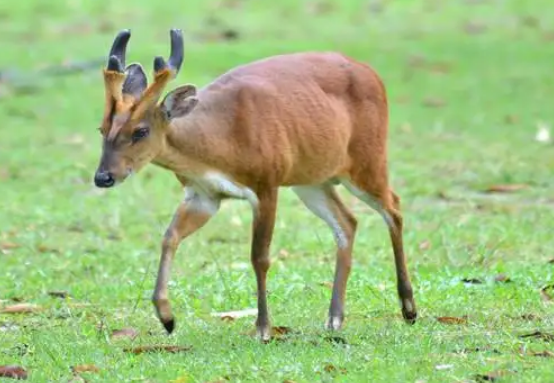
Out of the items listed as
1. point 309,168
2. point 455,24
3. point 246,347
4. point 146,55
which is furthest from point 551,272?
point 455,24

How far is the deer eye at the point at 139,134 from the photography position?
7.76 m

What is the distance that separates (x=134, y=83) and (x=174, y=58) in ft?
0.81

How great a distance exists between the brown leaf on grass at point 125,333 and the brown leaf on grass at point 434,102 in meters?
9.12

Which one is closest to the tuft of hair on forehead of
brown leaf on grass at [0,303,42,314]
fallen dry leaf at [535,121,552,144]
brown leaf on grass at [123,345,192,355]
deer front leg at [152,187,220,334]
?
deer front leg at [152,187,220,334]

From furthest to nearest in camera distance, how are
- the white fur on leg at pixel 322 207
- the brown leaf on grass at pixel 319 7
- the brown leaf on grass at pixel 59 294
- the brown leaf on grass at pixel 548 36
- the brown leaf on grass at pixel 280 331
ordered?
the brown leaf on grass at pixel 319 7 < the brown leaf on grass at pixel 548 36 < the brown leaf on grass at pixel 59 294 < the white fur on leg at pixel 322 207 < the brown leaf on grass at pixel 280 331

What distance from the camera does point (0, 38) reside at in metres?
20.6

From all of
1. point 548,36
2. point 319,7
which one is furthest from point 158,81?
point 319,7

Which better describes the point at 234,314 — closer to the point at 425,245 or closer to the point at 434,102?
the point at 425,245

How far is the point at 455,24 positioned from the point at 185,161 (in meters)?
13.9

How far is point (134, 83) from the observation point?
26.1 ft

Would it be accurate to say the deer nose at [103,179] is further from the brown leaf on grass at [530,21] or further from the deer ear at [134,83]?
the brown leaf on grass at [530,21]

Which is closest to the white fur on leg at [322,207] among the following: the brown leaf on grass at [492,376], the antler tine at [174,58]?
the antler tine at [174,58]

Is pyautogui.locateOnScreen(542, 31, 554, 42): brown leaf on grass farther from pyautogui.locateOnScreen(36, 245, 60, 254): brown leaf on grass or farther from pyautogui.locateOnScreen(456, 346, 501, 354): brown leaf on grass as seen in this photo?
pyautogui.locateOnScreen(456, 346, 501, 354): brown leaf on grass

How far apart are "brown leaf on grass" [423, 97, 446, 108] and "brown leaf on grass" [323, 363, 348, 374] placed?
10.1m
